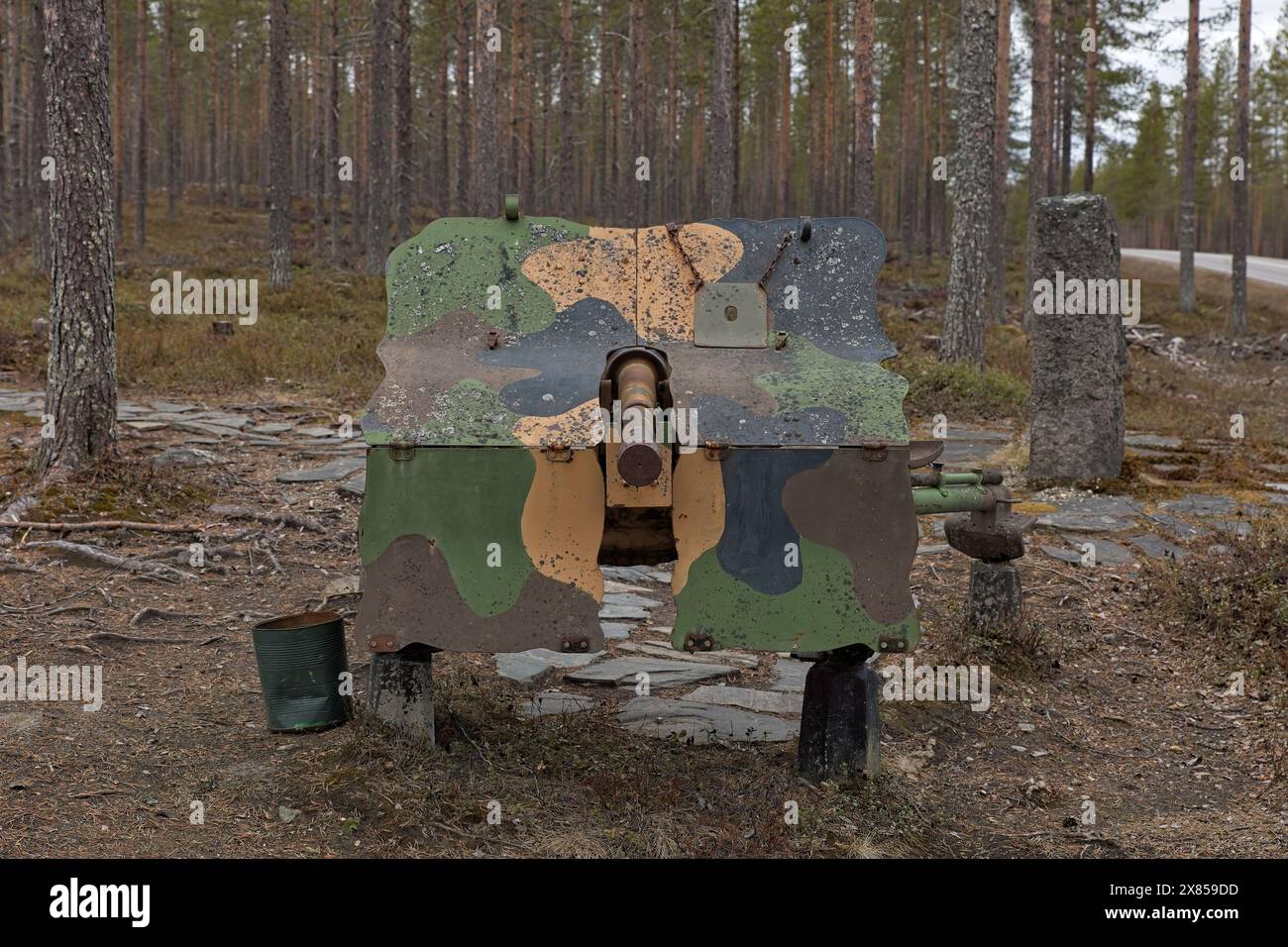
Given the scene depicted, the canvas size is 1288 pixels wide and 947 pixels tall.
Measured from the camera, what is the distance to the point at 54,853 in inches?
140

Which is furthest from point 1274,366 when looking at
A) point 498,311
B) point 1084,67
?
point 498,311

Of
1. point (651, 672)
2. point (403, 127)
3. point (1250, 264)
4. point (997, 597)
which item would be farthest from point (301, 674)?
point (1250, 264)

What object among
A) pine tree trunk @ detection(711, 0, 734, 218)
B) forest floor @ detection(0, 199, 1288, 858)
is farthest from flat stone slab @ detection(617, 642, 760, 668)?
pine tree trunk @ detection(711, 0, 734, 218)

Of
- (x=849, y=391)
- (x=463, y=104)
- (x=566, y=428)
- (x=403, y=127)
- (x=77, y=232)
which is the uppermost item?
(x=463, y=104)

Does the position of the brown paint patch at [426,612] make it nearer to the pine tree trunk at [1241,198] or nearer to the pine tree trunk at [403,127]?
the pine tree trunk at [403,127]

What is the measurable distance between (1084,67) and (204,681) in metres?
34.1

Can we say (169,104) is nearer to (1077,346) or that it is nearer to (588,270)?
(1077,346)

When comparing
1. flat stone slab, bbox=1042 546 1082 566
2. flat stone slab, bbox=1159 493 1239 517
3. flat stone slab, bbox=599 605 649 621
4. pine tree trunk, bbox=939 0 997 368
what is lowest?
flat stone slab, bbox=599 605 649 621

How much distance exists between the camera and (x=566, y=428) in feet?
13.1

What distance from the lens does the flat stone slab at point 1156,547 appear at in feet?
25.5

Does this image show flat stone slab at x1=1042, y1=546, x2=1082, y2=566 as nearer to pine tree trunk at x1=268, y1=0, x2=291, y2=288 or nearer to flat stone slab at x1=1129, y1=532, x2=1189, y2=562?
flat stone slab at x1=1129, y1=532, x2=1189, y2=562

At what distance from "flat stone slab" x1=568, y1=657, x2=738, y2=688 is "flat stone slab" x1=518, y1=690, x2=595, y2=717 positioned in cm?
Answer: 23

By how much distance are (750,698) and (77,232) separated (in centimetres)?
571

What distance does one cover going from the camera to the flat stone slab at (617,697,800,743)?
4.97 m
